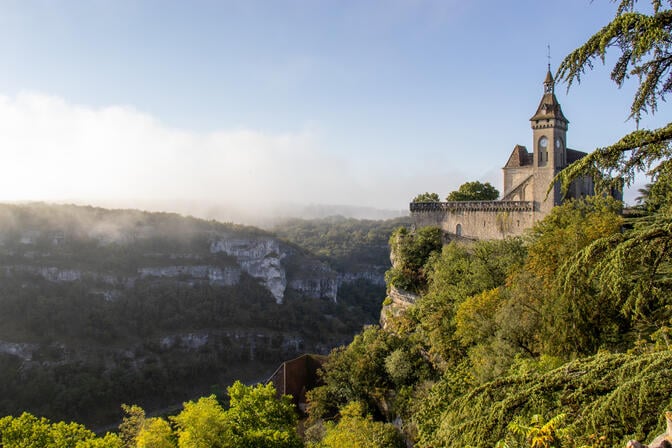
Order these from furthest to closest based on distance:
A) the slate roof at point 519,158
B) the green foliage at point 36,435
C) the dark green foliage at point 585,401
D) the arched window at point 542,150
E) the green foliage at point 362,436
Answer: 1. the slate roof at point 519,158
2. the arched window at point 542,150
3. the green foliage at point 362,436
4. the green foliage at point 36,435
5. the dark green foliage at point 585,401

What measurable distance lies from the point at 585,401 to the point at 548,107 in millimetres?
29192

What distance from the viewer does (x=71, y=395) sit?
6044 centimetres

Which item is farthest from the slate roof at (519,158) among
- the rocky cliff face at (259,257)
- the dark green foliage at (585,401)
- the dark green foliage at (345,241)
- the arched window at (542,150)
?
the dark green foliage at (345,241)

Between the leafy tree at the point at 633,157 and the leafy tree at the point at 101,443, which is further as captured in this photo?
the leafy tree at the point at 101,443

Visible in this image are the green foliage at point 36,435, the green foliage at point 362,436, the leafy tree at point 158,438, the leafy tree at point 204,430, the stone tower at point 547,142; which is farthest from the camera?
the stone tower at point 547,142

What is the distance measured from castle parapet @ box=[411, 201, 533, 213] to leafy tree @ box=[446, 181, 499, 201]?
201 cm

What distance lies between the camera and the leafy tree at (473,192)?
38.6m

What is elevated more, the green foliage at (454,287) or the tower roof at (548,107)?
the tower roof at (548,107)

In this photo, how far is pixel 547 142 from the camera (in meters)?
32.0

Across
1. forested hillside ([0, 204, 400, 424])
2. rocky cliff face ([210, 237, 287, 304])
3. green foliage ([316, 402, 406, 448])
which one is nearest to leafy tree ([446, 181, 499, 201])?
green foliage ([316, 402, 406, 448])

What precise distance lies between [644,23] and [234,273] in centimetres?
10912

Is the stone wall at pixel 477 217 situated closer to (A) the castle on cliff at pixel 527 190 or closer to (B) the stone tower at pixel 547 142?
(A) the castle on cliff at pixel 527 190

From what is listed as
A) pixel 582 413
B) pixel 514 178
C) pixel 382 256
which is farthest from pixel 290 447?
pixel 382 256

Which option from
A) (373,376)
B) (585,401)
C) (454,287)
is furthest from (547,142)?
(585,401)
